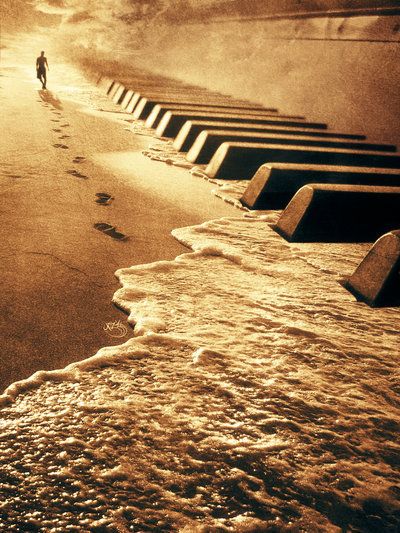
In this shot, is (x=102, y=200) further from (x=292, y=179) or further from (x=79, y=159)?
(x=292, y=179)

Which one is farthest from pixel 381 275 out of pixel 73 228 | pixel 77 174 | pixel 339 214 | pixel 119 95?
pixel 119 95

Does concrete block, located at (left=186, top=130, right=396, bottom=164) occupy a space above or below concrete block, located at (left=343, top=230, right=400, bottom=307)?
above

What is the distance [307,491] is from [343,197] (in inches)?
49.8

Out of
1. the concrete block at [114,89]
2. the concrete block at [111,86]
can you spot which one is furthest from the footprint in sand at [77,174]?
the concrete block at [111,86]

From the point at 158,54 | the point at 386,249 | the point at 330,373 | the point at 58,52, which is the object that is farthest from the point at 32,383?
the point at 58,52

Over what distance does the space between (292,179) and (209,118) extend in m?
1.55

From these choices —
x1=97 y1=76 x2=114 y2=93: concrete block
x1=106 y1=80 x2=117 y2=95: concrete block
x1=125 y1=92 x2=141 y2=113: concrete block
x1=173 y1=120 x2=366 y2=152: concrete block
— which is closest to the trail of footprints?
x1=173 y1=120 x2=366 y2=152: concrete block

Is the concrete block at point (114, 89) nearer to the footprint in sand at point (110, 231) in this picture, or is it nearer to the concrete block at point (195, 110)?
the concrete block at point (195, 110)

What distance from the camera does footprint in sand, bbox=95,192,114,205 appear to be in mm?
1824

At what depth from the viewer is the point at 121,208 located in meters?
1.80

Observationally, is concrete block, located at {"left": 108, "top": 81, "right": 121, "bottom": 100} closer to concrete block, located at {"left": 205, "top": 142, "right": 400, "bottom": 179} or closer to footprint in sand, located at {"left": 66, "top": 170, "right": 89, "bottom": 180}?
concrete block, located at {"left": 205, "top": 142, "right": 400, "bottom": 179}

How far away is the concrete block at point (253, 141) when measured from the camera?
9.00 feet

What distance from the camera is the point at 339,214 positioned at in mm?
1768

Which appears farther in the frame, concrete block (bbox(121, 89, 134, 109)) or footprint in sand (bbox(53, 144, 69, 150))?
concrete block (bbox(121, 89, 134, 109))
